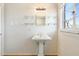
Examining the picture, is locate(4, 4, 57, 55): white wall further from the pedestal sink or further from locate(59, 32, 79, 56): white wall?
locate(59, 32, 79, 56): white wall

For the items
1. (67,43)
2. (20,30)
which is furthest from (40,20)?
(67,43)

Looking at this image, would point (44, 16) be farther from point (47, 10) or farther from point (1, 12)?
point (1, 12)

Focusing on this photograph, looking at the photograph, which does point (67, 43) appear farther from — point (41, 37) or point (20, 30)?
point (20, 30)

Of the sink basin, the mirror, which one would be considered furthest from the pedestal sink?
the mirror

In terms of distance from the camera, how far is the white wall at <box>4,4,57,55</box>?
3.04 meters

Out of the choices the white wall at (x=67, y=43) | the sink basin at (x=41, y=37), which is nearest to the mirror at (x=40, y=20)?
the sink basin at (x=41, y=37)

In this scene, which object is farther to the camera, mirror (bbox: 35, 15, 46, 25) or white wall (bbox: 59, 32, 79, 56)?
mirror (bbox: 35, 15, 46, 25)

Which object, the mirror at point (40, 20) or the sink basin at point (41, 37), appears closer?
the sink basin at point (41, 37)

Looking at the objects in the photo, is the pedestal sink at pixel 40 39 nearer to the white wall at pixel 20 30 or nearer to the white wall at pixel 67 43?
the white wall at pixel 20 30

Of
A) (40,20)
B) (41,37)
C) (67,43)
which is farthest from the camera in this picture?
(40,20)

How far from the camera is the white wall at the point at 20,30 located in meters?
3.04

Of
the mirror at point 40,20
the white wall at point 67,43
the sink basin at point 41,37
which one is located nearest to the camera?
the white wall at point 67,43

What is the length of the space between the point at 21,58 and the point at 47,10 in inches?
98.1

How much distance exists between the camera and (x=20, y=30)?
3104 millimetres
